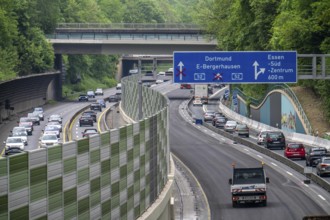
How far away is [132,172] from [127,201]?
1159mm

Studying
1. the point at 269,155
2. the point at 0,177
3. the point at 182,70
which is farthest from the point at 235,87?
the point at 0,177

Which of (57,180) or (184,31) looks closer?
(57,180)

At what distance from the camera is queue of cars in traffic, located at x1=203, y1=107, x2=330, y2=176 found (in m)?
59.3

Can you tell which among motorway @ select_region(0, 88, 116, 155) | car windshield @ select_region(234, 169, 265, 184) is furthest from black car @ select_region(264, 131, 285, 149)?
car windshield @ select_region(234, 169, 265, 184)

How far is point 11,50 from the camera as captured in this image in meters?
152

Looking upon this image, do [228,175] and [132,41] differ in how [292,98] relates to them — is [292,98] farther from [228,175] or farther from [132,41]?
[132,41]

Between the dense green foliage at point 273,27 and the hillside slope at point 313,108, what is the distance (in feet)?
2.72

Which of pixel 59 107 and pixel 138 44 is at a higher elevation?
pixel 138 44

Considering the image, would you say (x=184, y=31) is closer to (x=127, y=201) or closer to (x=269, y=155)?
(x=269, y=155)

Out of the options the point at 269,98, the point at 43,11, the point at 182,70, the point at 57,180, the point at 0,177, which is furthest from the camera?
the point at 43,11

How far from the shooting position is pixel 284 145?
79812 mm

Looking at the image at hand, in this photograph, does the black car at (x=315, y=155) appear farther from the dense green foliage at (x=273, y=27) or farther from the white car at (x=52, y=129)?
the white car at (x=52, y=129)

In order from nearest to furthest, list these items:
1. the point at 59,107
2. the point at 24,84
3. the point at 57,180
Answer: the point at 57,180
the point at 24,84
the point at 59,107

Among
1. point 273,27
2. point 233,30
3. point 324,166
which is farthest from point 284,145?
point 233,30
